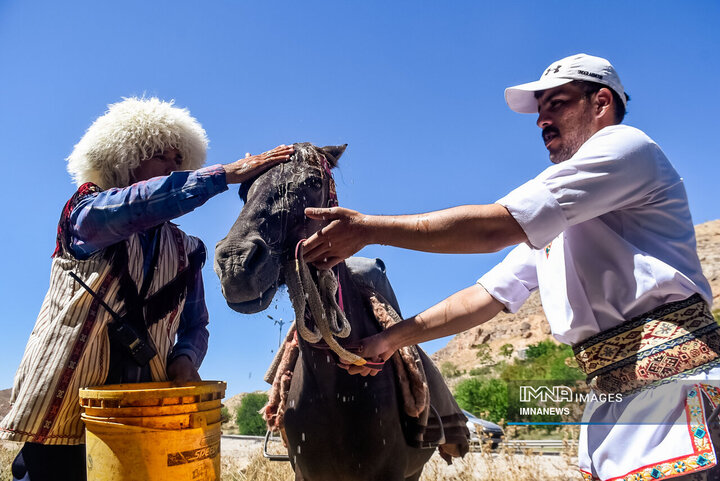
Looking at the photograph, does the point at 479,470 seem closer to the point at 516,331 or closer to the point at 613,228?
the point at 613,228

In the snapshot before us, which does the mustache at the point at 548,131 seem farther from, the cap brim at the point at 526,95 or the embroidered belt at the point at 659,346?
the embroidered belt at the point at 659,346

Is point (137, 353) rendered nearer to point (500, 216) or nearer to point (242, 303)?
point (242, 303)

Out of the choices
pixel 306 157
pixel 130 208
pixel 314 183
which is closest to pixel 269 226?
pixel 314 183

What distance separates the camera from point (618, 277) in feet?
6.37

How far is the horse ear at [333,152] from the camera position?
3059mm

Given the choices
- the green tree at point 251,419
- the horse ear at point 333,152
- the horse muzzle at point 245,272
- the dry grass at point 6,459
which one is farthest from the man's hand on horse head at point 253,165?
the green tree at point 251,419

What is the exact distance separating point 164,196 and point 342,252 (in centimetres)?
92

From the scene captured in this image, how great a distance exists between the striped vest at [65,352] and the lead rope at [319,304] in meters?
0.82

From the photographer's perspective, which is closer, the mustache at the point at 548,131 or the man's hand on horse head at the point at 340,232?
the man's hand on horse head at the point at 340,232

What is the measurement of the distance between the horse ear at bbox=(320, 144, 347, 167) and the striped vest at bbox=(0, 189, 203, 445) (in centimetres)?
115

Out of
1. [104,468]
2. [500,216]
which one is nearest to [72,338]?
[104,468]

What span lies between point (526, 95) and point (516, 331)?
4387 centimetres

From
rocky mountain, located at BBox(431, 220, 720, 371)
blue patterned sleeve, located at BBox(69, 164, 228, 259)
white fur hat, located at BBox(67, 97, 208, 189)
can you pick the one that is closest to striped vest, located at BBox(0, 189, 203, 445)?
blue patterned sleeve, located at BBox(69, 164, 228, 259)

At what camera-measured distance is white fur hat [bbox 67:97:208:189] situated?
2820mm
